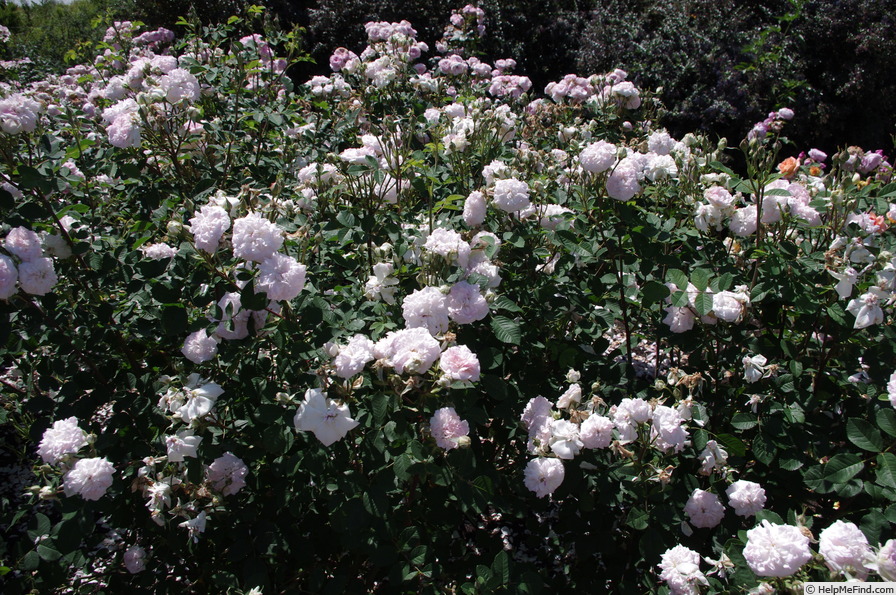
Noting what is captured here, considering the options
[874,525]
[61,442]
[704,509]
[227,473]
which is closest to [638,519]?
[704,509]

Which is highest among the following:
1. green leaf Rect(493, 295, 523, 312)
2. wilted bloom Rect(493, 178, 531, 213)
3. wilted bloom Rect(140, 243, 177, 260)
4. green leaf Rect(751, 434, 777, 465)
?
wilted bloom Rect(493, 178, 531, 213)

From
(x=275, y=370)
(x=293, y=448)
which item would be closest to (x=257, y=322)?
(x=275, y=370)

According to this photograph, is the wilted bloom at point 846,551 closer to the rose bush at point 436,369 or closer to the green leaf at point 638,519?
the rose bush at point 436,369

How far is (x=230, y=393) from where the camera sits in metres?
1.77

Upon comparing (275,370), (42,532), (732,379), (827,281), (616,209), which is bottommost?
(42,532)

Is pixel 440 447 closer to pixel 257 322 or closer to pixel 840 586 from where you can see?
pixel 257 322

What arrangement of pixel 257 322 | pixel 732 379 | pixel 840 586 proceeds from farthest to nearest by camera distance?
pixel 732 379, pixel 257 322, pixel 840 586

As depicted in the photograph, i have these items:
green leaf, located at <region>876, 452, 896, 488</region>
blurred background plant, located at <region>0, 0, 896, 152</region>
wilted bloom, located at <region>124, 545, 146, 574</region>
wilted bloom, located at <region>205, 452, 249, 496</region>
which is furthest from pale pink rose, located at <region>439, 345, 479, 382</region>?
blurred background plant, located at <region>0, 0, 896, 152</region>

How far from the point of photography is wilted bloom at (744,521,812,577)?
125 centimetres

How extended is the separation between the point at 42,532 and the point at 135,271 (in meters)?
0.77

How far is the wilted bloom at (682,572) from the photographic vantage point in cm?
140

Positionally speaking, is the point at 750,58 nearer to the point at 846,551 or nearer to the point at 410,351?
the point at 846,551
